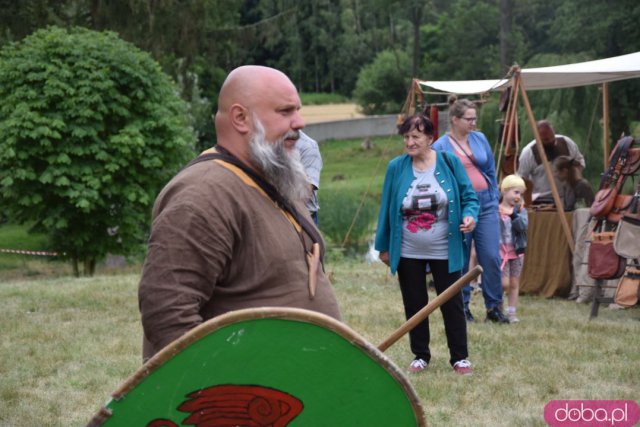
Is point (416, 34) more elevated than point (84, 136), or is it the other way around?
point (416, 34)

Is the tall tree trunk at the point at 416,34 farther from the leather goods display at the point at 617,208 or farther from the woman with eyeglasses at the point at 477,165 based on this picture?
the woman with eyeglasses at the point at 477,165

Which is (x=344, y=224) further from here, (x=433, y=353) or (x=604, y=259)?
(x=433, y=353)

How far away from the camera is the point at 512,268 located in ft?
30.1

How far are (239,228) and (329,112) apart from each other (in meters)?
65.2

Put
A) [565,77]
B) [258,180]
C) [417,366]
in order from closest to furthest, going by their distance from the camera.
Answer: [258,180] → [417,366] → [565,77]

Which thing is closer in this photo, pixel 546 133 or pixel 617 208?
pixel 617 208

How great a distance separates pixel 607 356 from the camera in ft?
24.0

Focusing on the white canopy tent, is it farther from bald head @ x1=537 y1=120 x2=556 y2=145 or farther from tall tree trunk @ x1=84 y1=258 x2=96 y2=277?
tall tree trunk @ x1=84 y1=258 x2=96 y2=277

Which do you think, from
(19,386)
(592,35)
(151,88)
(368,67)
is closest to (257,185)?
(19,386)

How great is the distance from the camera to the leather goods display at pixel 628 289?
27.3ft

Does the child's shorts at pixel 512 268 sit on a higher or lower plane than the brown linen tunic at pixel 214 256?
lower

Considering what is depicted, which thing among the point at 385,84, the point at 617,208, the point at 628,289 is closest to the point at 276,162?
the point at 628,289

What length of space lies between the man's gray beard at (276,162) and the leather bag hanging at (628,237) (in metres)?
5.91

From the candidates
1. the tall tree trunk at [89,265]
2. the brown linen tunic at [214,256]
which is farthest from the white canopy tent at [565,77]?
the tall tree trunk at [89,265]
